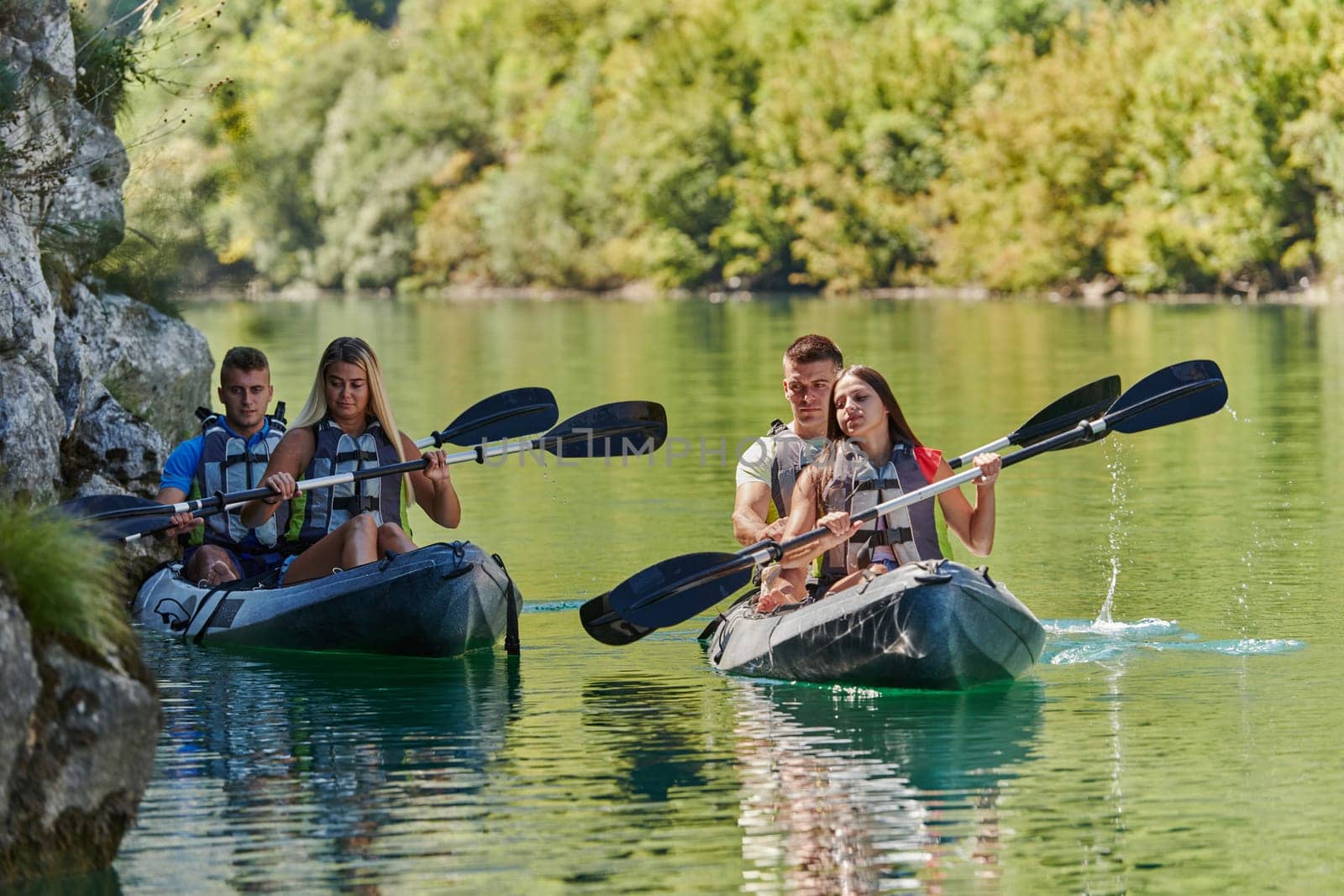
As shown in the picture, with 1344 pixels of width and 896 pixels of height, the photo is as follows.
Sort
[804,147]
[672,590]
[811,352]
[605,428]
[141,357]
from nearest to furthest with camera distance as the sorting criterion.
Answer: [811,352]
[672,590]
[605,428]
[141,357]
[804,147]

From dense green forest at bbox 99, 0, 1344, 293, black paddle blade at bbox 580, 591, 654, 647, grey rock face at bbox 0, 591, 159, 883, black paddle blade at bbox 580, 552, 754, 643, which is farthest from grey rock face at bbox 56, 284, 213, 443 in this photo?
dense green forest at bbox 99, 0, 1344, 293

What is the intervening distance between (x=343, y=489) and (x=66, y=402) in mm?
1998

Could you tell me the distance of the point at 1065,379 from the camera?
2509cm

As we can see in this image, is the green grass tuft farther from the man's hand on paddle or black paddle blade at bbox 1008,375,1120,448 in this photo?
black paddle blade at bbox 1008,375,1120,448

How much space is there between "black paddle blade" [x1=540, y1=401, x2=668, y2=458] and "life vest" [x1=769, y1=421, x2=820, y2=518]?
69.8 inches

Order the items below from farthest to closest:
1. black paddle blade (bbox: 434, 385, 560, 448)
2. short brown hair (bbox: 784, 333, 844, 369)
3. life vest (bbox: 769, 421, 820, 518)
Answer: black paddle blade (bbox: 434, 385, 560, 448), life vest (bbox: 769, 421, 820, 518), short brown hair (bbox: 784, 333, 844, 369)

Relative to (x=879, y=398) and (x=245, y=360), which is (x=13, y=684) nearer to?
(x=879, y=398)

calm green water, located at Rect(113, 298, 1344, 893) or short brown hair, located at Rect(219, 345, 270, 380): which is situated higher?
short brown hair, located at Rect(219, 345, 270, 380)

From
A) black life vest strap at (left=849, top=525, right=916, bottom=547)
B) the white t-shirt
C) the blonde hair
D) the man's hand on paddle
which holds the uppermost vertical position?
the blonde hair

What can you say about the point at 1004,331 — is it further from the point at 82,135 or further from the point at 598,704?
the point at 598,704

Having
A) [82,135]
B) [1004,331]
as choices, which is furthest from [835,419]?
[1004,331]

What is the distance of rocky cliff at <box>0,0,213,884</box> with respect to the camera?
17.6ft

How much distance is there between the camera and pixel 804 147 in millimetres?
68438

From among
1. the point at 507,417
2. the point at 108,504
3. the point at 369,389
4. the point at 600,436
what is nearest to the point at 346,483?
the point at 369,389
